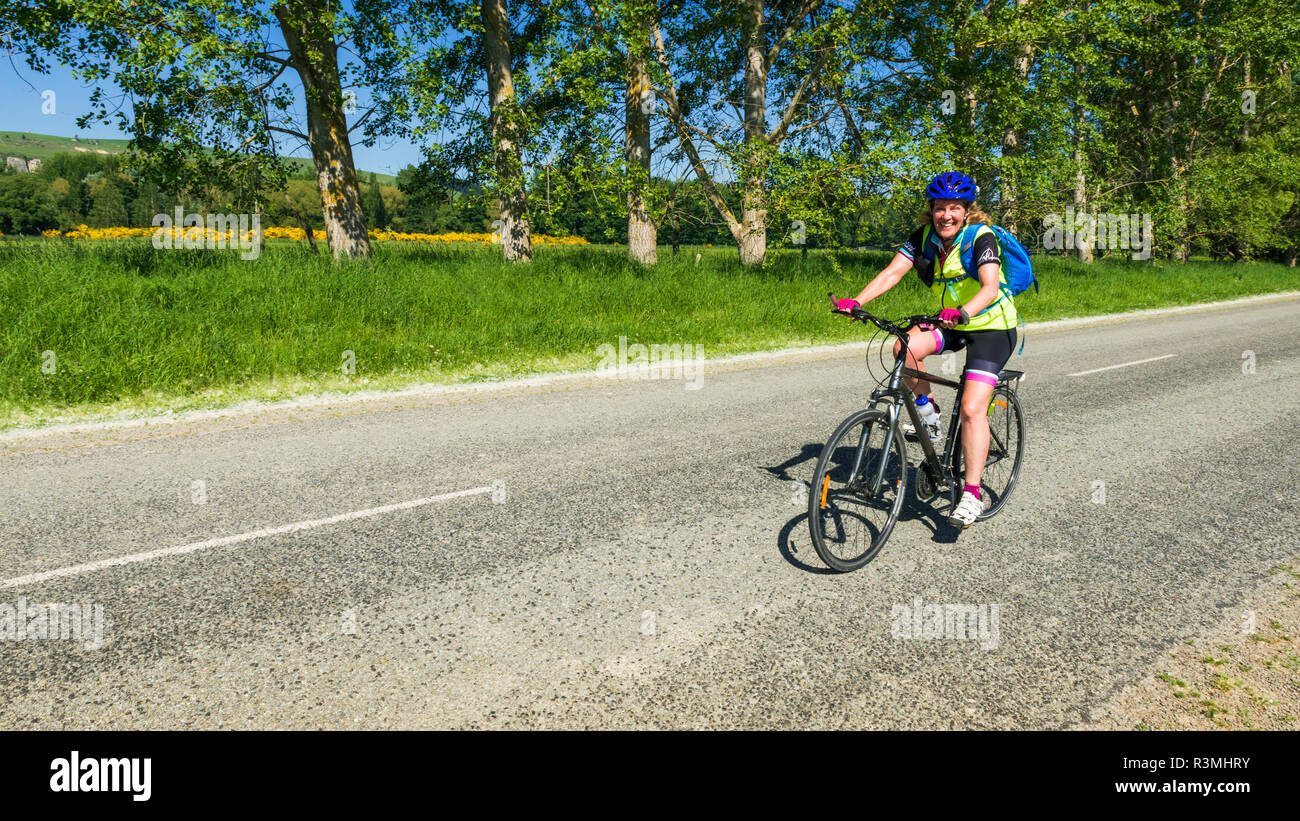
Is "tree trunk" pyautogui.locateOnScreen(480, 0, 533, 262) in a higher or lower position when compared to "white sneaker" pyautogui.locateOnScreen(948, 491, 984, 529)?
higher

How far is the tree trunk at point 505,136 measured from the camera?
45.1ft

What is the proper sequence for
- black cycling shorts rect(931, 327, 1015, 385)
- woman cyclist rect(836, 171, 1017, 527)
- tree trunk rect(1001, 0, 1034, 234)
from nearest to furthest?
woman cyclist rect(836, 171, 1017, 527), black cycling shorts rect(931, 327, 1015, 385), tree trunk rect(1001, 0, 1034, 234)

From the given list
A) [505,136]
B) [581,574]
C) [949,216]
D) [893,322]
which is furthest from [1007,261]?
[505,136]

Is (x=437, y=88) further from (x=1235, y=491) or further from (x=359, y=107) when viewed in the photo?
(x=1235, y=491)

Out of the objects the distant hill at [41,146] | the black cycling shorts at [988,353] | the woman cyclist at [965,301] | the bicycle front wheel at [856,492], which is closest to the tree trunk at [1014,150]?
the woman cyclist at [965,301]

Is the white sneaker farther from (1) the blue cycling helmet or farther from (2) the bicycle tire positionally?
(1) the blue cycling helmet

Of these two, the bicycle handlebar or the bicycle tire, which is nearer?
the bicycle handlebar

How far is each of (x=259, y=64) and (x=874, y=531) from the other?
14.3 meters

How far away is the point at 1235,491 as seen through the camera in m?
5.19

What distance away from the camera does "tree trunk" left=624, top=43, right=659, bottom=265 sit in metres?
15.3

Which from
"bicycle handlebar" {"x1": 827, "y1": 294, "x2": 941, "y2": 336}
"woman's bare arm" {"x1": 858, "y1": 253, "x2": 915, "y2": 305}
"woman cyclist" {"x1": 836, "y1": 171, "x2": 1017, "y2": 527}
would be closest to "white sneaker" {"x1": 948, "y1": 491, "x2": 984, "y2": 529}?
"woman cyclist" {"x1": 836, "y1": 171, "x2": 1017, "y2": 527}

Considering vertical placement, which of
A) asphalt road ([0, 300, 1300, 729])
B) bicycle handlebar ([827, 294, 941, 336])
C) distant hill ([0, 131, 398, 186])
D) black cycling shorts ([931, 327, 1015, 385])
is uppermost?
distant hill ([0, 131, 398, 186])

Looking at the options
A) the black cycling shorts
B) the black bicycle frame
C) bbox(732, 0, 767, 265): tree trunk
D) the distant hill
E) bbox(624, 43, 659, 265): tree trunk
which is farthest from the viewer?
the distant hill

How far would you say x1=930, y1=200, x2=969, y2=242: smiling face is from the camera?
13.2 ft
